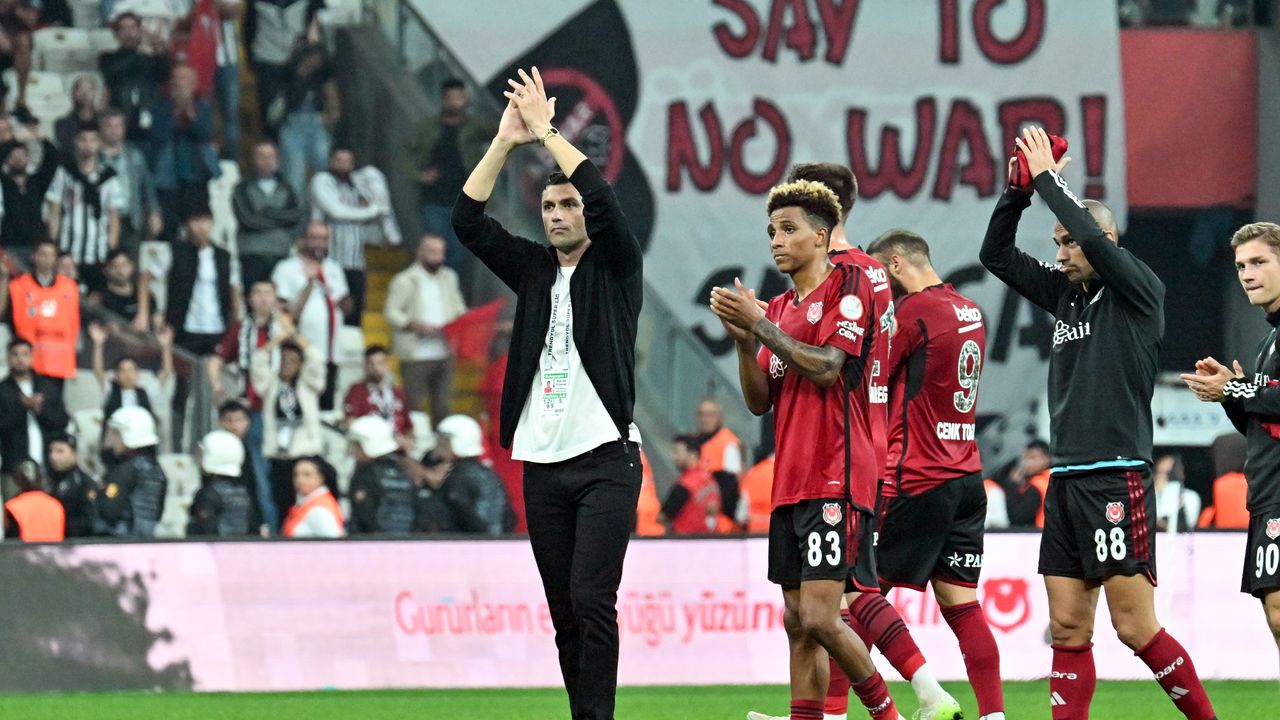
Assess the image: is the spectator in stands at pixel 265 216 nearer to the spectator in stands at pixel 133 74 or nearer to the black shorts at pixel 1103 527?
the spectator in stands at pixel 133 74

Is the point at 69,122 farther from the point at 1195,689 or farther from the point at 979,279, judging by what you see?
the point at 1195,689

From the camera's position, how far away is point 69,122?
18.0 metres

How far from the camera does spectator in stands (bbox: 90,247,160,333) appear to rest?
57.1 feet

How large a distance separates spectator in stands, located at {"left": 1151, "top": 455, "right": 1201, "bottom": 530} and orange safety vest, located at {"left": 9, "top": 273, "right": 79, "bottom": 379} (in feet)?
31.4

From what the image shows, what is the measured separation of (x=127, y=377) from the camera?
16906 mm

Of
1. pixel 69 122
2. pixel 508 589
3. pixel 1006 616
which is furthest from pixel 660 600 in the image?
pixel 69 122

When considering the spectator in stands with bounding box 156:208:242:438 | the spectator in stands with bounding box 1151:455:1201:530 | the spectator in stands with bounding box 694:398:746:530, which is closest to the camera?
the spectator in stands with bounding box 1151:455:1201:530

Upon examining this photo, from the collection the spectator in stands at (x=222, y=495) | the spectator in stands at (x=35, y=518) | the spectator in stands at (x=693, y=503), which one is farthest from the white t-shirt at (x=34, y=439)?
the spectator in stands at (x=693, y=503)

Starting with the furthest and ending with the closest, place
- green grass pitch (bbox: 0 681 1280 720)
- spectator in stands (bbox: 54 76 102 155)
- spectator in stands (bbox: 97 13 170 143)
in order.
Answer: spectator in stands (bbox: 97 13 170 143) < spectator in stands (bbox: 54 76 102 155) < green grass pitch (bbox: 0 681 1280 720)

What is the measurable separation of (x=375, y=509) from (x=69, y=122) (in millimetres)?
5314

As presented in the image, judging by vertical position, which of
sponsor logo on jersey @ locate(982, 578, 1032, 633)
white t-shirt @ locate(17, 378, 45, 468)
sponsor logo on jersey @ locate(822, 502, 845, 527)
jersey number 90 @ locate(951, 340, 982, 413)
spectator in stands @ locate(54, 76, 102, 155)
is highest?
spectator in stands @ locate(54, 76, 102, 155)

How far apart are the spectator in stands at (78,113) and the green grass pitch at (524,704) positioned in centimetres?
732

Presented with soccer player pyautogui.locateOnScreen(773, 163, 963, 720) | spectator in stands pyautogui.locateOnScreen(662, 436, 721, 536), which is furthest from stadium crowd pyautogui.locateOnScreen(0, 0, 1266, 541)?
soccer player pyautogui.locateOnScreen(773, 163, 963, 720)

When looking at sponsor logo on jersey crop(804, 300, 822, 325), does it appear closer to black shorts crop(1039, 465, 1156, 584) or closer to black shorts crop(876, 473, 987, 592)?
black shorts crop(1039, 465, 1156, 584)
